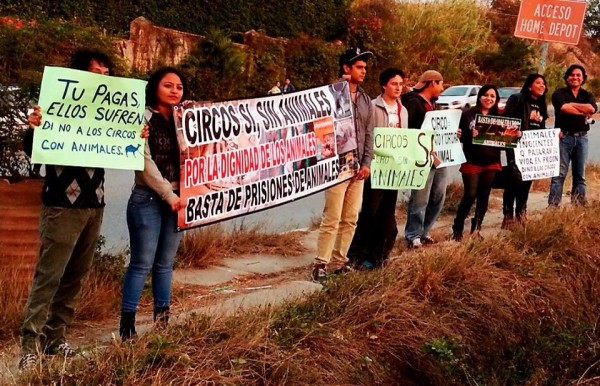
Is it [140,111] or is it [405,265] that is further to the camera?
[405,265]

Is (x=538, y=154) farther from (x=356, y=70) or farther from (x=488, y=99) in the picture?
(x=356, y=70)

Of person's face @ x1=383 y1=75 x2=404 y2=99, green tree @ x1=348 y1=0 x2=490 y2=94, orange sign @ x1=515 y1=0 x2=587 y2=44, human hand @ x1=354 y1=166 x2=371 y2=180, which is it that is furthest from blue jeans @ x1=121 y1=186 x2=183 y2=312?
green tree @ x1=348 y1=0 x2=490 y2=94

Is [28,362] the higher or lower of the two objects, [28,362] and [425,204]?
the lower

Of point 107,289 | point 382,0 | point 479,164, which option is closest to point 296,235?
point 479,164

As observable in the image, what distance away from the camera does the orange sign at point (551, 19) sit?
1101cm

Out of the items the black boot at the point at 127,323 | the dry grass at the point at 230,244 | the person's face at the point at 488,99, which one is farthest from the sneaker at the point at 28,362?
the person's face at the point at 488,99

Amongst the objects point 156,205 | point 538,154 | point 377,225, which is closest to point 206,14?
point 538,154

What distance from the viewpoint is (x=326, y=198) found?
6.82m

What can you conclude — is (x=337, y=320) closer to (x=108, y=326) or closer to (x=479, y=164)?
(x=108, y=326)

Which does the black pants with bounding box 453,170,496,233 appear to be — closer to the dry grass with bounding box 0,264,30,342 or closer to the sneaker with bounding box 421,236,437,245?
the sneaker with bounding box 421,236,437,245

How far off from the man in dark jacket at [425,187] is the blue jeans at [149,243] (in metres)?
3.63

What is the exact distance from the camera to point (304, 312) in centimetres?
490

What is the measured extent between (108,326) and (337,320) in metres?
1.61

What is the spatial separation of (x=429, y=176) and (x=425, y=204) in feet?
1.01
